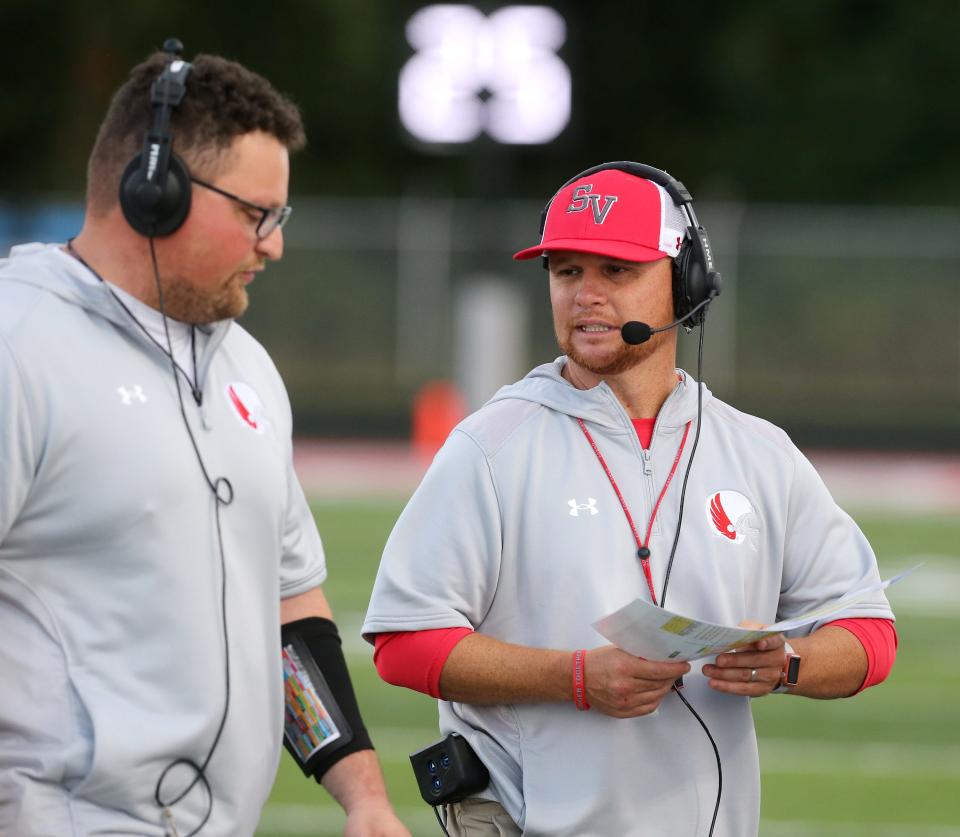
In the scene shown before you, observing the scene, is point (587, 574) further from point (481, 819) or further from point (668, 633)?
point (481, 819)

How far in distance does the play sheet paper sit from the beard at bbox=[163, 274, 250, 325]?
0.89 meters

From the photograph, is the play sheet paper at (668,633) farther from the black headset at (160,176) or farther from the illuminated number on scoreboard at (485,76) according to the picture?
the illuminated number on scoreboard at (485,76)

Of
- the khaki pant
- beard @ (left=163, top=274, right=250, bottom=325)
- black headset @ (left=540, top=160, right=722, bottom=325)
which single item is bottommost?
the khaki pant

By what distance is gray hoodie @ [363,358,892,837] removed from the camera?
3359 millimetres

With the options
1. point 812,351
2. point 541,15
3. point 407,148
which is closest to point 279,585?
point 541,15

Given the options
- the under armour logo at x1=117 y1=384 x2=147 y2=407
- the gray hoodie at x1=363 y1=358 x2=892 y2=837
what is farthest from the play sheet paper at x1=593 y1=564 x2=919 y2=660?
the under armour logo at x1=117 y1=384 x2=147 y2=407

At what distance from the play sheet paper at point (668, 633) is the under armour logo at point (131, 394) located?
0.87 meters

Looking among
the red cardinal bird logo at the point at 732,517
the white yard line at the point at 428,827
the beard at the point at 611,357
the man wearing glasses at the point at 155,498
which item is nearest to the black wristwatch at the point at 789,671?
the red cardinal bird logo at the point at 732,517

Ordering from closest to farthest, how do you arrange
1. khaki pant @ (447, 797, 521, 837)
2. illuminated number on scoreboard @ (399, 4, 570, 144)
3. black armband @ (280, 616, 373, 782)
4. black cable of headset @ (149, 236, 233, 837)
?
black cable of headset @ (149, 236, 233, 837) < khaki pant @ (447, 797, 521, 837) < black armband @ (280, 616, 373, 782) < illuminated number on scoreboard @ (399, 4, 570, 144)

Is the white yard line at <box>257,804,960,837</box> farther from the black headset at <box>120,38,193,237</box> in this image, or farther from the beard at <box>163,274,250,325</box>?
the black headset at <box>120,38,193,237</box>

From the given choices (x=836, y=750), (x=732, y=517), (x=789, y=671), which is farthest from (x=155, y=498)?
(x=836, y=750)

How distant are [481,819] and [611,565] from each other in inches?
21.4

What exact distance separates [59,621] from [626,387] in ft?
3.66

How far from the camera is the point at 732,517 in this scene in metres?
3.45
